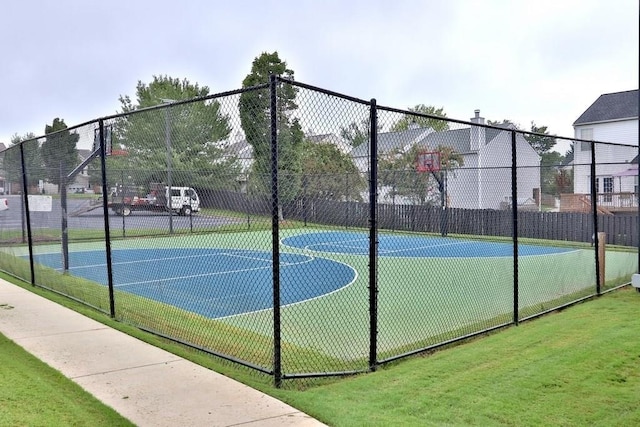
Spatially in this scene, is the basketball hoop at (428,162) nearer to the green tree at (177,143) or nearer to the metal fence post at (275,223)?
the green tree at (177,143)

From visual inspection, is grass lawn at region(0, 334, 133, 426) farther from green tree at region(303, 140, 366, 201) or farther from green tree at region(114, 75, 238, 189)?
green tree at region(303, 140, 366, 201)

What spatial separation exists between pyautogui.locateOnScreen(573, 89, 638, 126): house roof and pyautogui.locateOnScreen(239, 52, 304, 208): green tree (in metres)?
32.2

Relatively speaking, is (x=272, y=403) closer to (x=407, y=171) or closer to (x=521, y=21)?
(x=407, y=171)

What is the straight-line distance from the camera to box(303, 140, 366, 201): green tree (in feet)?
16.2

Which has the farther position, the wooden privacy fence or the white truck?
the wooden privacy fence

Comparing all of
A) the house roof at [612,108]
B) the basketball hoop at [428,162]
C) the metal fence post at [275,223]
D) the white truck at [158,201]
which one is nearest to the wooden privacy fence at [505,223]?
the basketball hoop at [428,162]

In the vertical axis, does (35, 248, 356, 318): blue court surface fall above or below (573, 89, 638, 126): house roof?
below

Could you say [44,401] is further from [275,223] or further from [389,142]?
Result: [389,142]

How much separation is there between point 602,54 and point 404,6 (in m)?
6.04

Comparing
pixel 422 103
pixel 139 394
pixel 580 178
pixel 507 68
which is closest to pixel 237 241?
pixel 139 394

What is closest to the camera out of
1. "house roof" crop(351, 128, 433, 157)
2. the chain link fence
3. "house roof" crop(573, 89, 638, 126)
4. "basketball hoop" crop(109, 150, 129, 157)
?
the chain link fence

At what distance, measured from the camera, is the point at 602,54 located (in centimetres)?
1488

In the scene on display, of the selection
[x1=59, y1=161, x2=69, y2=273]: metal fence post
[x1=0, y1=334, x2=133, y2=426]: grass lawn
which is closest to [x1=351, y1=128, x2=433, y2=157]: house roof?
[x1=0, y1=334, x2=133, y2=426]: grass lawn

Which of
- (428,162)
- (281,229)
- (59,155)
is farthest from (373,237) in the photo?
(59,155)
